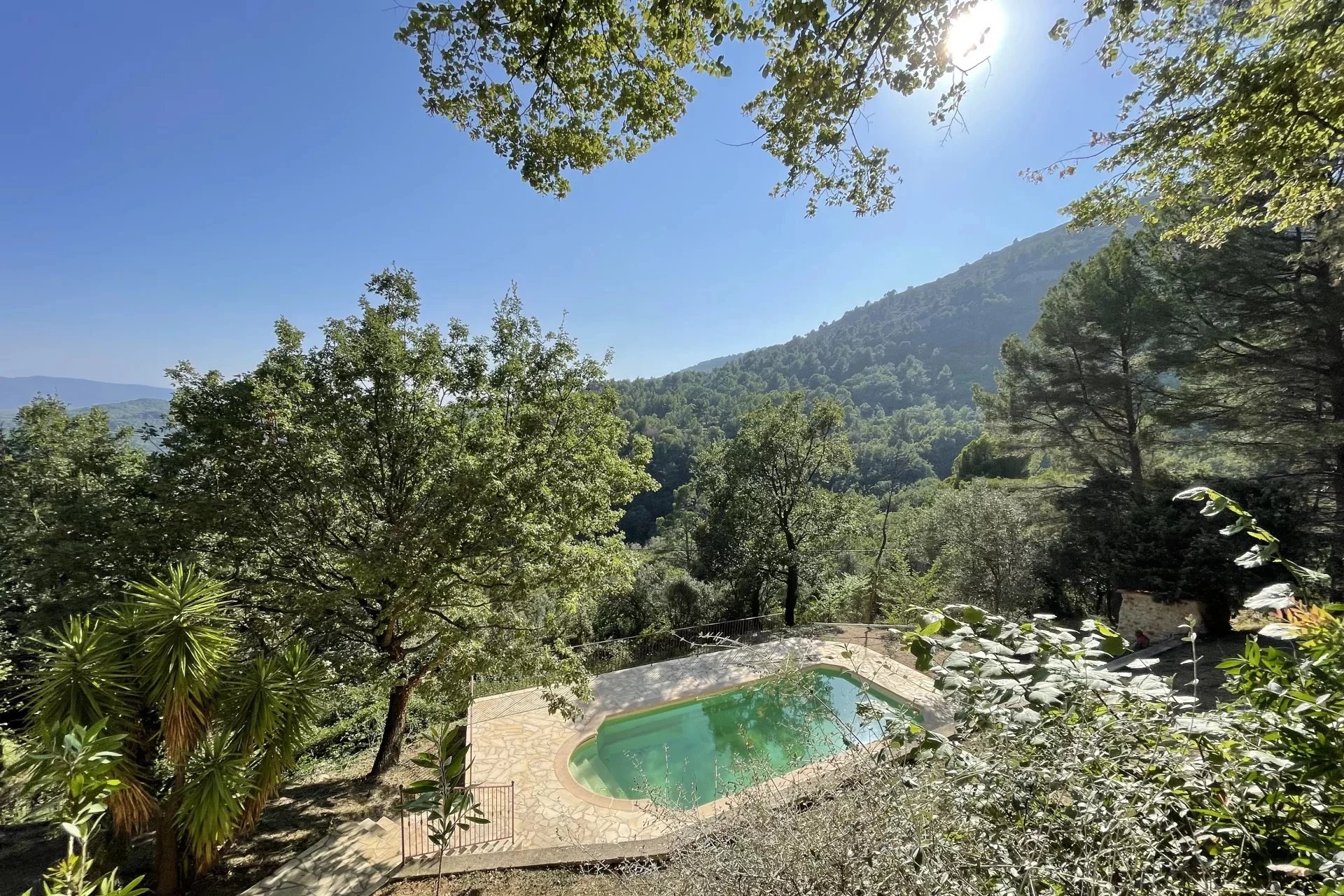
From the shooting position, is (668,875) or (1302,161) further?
(1302,161)

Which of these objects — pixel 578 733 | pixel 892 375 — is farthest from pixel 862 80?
pixel 892 375

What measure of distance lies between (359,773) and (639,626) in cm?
798

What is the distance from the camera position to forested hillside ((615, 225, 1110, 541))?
55.1 metres

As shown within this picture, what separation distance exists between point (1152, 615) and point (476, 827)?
12891 millimetres

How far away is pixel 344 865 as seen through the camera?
5.37m

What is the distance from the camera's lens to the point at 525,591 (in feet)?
22.1

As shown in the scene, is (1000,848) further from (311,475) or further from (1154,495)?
(1154,495)

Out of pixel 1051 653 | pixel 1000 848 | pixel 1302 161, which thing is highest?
pixel 1302 161

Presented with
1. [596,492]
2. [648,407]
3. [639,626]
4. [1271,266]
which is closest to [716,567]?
[639,626]

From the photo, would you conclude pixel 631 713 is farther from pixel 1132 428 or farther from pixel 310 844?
Result: pixel 1132 428

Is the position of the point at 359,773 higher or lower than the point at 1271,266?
lower

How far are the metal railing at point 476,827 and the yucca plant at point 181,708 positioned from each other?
1319 mm

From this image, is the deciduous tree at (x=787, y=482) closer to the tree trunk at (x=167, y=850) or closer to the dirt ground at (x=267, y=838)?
the dirt ground at (x=267, y=838)

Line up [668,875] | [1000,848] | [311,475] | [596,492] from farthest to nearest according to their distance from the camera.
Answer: [596,492] < [311,475] < [668,875] < [1000,848]
